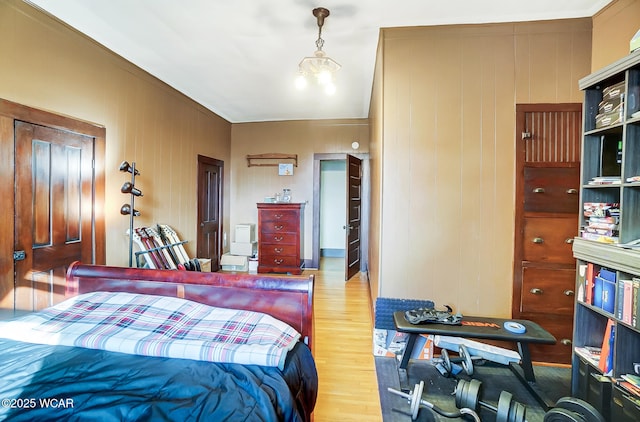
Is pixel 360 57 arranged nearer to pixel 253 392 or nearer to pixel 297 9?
pixel 297 9

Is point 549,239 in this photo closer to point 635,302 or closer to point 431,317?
point 635,302

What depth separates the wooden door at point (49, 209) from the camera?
224 cm

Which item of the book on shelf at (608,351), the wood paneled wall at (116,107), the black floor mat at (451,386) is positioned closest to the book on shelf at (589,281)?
the book on shelf at (608,351)

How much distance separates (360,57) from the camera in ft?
10.3

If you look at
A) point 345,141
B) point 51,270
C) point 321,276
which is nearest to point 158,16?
point 51,270

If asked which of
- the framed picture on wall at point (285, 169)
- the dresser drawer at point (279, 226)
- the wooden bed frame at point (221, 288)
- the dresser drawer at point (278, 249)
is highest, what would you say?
the framed picture on wall at point (285, 169)

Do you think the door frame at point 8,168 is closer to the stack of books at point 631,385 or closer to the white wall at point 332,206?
the stack of books at point 631,385

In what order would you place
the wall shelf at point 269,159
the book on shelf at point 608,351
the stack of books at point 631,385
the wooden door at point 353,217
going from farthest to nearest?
the wall shelf at point 269,159
the wooden door at point 353,217
the book on shelf at point 608,351
the stack of books at point 631,385

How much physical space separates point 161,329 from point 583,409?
209 cm

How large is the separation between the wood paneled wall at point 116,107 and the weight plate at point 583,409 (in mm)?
3843

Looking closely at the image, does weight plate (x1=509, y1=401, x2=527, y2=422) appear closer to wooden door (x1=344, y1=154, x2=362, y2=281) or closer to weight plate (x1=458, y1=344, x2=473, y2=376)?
weight plate (x1=458, y1=344, x2=473, y2=376)

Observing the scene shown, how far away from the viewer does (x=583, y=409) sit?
1.44 metres

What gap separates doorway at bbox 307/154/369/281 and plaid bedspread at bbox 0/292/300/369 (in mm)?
3270

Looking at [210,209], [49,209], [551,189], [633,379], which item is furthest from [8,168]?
[551,189]
